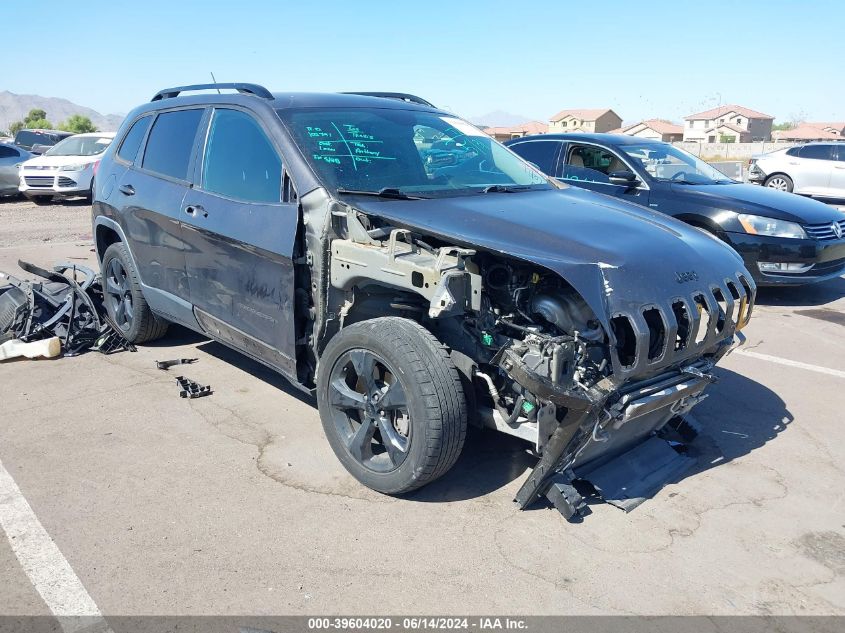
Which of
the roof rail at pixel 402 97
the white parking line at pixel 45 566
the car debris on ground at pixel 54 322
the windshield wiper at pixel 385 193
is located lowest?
the white parking line at pixel 45 566

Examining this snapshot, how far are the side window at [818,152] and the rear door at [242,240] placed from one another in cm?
1650

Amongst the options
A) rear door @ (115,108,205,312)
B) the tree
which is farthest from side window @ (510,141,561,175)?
the tree

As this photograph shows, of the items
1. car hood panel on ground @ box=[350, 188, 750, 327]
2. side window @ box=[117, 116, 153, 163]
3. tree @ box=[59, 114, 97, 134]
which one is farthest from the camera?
tree @ box=[59, 114, 97, 134]

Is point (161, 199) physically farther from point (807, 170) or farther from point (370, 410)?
point (807, 170)

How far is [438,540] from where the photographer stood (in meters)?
3.24

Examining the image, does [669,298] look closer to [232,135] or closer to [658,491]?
[658,491]

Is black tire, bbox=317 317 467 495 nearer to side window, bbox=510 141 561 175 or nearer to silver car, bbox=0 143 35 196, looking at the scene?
side window, bbox=510 141 561 175

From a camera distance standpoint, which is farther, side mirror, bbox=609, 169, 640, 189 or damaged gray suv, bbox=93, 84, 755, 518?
side mirror, bbox=609, 169, 640, 189

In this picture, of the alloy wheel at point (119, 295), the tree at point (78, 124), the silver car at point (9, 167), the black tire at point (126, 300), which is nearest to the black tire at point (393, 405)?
the black tire at point (126, 300)

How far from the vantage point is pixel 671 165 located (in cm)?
834

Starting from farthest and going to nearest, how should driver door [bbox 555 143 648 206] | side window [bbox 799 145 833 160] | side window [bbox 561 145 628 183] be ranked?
1. side window [bbox 799 145 833 160]
2. side window [bbox 561 145 628 183]
3. driver door [bbox 555 143 648 206]

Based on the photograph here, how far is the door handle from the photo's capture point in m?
4.42

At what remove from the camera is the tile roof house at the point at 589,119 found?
106125 mm

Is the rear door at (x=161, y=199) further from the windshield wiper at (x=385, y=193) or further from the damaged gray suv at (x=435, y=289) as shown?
the windshield wiper at (x=385, y=193)
